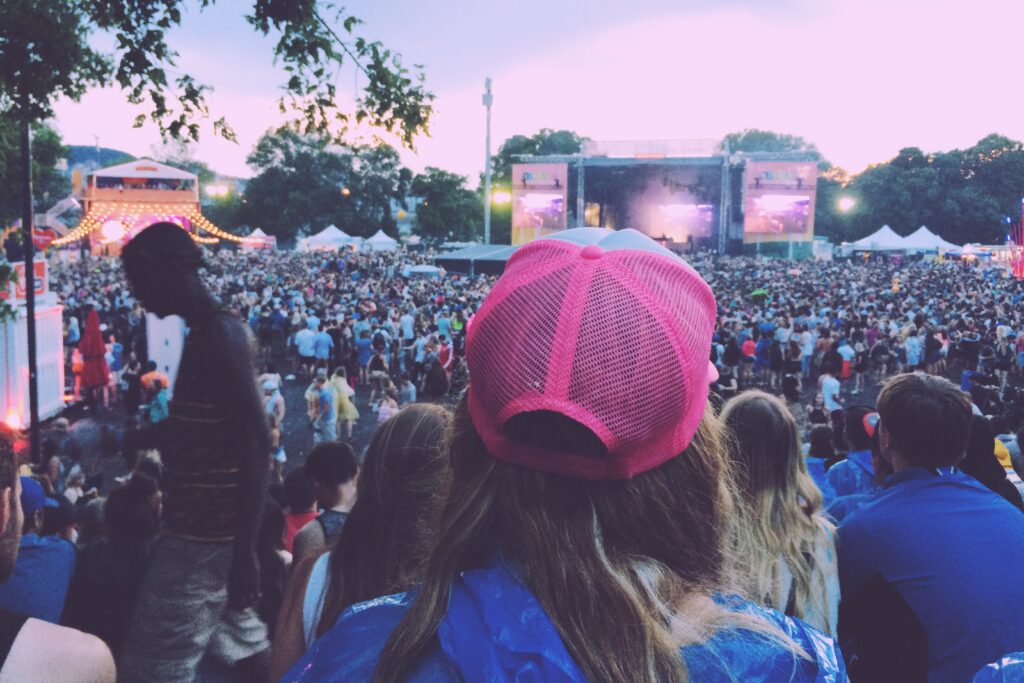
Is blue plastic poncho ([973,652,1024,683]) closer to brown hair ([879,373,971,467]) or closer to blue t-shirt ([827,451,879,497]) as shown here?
brown hair ([879,373,971,467])

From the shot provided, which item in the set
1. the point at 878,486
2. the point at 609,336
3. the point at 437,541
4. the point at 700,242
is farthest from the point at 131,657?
the point at 700,242

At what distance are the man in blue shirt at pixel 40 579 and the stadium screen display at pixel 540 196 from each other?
39.9m

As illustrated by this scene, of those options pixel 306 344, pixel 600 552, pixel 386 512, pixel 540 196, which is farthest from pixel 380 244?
pixel 600 552

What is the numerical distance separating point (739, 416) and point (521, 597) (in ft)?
5.16

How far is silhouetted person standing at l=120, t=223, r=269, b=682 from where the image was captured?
2.03m

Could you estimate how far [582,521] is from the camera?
2.91ft

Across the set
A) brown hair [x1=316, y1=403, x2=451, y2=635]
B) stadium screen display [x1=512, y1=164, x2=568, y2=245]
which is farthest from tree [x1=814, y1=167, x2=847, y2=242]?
brown hair [x1=316, y1=403, x2=451, y2=635]

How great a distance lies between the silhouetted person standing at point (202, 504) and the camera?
6.66ft

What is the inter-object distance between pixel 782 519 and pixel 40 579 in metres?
2.42

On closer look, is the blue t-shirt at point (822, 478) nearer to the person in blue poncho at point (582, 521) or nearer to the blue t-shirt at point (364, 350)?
the person in blue poncho at point (582, 521)

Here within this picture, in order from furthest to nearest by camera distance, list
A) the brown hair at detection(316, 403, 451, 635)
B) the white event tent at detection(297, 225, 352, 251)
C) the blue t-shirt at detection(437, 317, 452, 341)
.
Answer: the white event tent at detection(297, 225, 352, 251) → the blue t-shirt at detection(437, 317, 452, 341) → the brown hair at detection(316, 403, 451, 635)

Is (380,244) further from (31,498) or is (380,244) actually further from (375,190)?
(31,498)

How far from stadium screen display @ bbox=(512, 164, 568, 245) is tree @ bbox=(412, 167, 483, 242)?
19466 millimetres

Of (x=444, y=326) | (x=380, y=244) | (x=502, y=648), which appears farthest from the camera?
(x=380, y=244)
